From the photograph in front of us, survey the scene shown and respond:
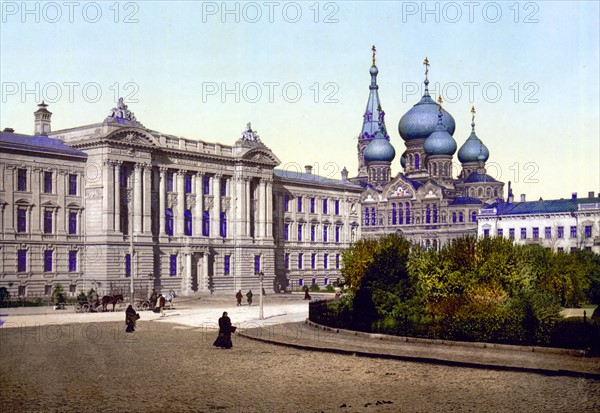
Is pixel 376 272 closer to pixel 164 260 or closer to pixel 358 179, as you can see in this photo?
pixel 164 260

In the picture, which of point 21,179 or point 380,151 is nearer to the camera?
point 21,179

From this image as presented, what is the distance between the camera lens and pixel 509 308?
30.5 metres

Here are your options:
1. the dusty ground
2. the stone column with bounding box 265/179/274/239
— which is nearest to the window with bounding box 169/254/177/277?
the stone column with bounding box 265/179/274/239

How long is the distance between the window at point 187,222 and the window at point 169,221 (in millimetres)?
1430

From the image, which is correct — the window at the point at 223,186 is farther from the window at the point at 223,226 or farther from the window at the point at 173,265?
the window at the point at 173,265

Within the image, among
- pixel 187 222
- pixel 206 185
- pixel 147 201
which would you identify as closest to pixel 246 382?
pixel 147 201

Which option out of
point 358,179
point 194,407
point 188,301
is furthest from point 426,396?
point 358,179

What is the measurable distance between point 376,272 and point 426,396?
50.9ft

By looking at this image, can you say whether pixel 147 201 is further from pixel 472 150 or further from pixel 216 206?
pixel 472 150

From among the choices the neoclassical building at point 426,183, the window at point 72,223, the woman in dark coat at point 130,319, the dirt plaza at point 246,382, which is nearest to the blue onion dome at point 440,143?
the neoclassical building at point 426,183

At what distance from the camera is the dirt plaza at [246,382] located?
1808cm

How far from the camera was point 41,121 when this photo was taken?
230ft

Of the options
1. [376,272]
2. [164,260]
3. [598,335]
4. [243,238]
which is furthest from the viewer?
[243,238]

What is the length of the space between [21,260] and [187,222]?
57.3 feet
